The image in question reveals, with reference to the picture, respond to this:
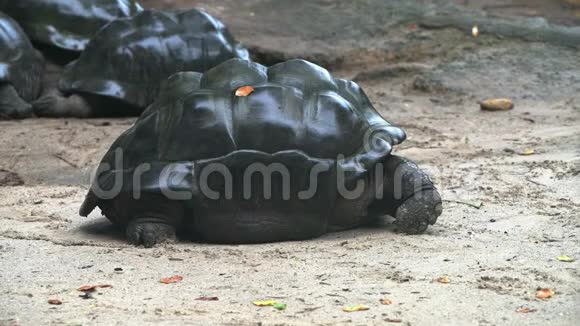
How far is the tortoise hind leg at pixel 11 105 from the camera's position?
756 centimetres

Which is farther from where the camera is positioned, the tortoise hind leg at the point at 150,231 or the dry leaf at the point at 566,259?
the tortoise hind leg at the point at 150,231

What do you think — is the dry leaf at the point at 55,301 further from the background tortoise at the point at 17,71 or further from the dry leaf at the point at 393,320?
the background tortoise at the point at 17,71

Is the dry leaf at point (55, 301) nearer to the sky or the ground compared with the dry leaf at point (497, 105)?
nearer to the ground

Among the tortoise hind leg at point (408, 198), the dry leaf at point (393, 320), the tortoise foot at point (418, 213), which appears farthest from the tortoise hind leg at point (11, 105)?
the dry leaf at point (393, 320)

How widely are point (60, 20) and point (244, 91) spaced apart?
495 cm

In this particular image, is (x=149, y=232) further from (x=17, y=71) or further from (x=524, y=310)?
(x=17, y=71)

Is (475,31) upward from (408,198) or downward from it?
upward

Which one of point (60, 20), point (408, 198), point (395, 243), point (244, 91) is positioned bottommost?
point (395, 243)

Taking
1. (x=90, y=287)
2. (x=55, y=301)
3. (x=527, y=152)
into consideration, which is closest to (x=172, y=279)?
(x=90, y=287)

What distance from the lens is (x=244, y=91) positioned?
418 centimetres

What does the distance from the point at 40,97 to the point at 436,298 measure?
557 centimetres

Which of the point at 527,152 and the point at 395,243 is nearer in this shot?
the point at 395,243

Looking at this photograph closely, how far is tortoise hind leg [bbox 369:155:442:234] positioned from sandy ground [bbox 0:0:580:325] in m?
0.09

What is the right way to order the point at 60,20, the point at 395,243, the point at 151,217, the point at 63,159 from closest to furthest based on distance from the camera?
the point at 395,243 < the point at 151,217 < the point at 63,159 < the point at 60,20
